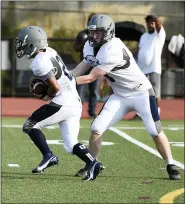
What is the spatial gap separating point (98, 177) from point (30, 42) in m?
1.51

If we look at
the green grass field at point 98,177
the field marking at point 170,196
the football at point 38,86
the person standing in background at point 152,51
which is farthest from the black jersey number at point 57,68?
the person standing in background at point 152,51

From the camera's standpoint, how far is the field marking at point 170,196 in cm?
619

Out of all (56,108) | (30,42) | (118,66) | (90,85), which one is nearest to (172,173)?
(118,66)

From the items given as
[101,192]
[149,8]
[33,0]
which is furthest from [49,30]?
[101,192]

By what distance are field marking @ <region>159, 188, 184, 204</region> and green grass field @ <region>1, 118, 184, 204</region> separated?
0.01m

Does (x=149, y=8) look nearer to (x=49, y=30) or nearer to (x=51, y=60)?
(x=49, y=30)

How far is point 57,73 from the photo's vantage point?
7168 mm

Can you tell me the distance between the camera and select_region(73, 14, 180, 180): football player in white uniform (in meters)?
7.34

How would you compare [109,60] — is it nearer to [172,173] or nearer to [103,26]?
[103,26]

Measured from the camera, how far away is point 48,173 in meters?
7.68

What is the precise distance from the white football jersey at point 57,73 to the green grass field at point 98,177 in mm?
790

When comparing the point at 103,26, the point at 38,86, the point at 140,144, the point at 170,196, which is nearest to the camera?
the point at 170,196

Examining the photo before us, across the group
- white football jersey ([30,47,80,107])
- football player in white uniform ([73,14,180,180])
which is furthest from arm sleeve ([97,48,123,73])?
white football jersey ([30,47,80,107])

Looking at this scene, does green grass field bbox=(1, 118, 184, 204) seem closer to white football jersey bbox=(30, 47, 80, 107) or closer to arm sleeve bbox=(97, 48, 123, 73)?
white football jersey bbox=(30, 47, 80, 107)
